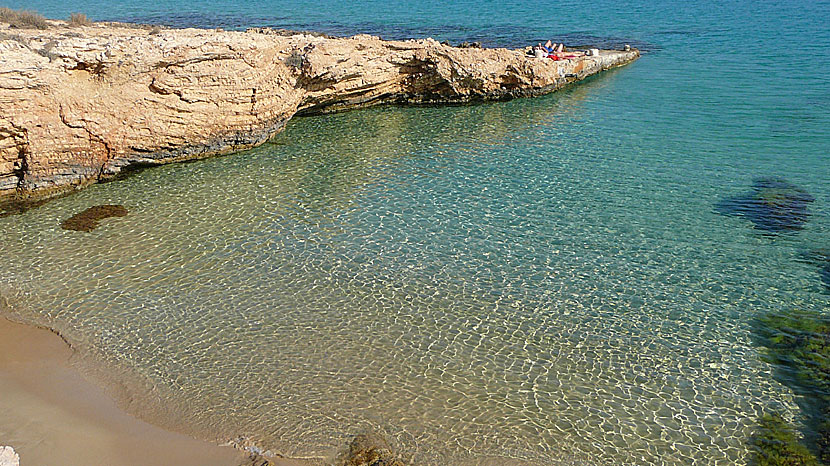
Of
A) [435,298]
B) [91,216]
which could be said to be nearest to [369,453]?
[435,298]

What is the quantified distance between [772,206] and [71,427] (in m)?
14.0

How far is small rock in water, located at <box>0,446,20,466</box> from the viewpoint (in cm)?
696

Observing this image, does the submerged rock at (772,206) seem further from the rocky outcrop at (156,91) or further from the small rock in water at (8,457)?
the small rock in water at (8,457)

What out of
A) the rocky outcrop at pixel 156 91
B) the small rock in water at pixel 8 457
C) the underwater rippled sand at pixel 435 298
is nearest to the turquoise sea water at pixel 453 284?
the underwater rippled sand at pixel 435 298

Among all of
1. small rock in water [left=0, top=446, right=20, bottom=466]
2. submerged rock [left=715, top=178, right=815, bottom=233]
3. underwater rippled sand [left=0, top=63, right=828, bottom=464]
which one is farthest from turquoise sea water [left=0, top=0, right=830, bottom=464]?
small rock in water [left=0, top=446, right=20, bottom=466]

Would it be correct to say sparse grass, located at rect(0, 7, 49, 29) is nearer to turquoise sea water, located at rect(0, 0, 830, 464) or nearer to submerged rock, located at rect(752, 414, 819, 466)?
turquoise sea water, located at rect(0, 0, 830, 464)

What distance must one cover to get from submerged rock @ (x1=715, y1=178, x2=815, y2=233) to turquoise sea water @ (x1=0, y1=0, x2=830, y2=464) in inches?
10.5

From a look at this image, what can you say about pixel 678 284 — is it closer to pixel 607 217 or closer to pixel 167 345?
→ pixel 607 217

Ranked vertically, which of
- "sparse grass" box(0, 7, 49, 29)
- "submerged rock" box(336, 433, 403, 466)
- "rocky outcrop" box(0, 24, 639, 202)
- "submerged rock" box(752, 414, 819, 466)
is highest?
"sparse grass" box(0, 7, 49, 29)

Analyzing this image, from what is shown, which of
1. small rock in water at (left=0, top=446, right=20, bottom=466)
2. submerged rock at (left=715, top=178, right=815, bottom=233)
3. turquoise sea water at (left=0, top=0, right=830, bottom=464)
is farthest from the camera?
submerged rock at (left=715, top=178, right=815, bottom=233)

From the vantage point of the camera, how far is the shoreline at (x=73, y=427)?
301 inches

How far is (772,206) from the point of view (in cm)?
1434

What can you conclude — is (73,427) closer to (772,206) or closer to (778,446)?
(778,446)

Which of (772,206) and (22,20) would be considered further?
(22,20)
